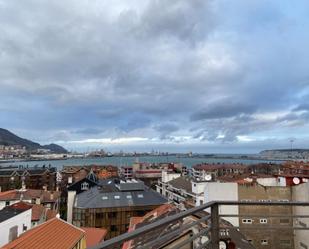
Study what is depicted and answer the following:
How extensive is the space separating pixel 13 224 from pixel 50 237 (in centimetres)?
572

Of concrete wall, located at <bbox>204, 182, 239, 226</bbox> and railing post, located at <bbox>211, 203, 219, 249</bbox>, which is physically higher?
railing post, located at <bbox>211, 203, 219, 249</bbox>

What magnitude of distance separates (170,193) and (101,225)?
19.2 metres

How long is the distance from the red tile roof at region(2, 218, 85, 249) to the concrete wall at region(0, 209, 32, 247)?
3550 mm

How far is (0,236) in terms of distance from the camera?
1546 centimetres

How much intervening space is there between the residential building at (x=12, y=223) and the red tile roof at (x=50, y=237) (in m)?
3.52

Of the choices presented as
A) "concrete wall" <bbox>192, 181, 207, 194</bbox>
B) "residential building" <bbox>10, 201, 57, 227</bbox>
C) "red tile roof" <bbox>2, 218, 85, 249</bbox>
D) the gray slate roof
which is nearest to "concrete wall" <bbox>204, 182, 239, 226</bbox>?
"red tile roof" <bbox>2, 218, 85, 249</bbox>

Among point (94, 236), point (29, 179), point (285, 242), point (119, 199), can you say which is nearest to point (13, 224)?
point (94, 236)

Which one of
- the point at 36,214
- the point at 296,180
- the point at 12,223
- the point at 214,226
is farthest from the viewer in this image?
the point at 36,214

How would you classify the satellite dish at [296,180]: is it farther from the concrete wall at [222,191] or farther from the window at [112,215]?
the window at [112,215]

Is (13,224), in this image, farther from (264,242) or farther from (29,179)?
(29,179)

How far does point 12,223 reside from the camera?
56.2ft

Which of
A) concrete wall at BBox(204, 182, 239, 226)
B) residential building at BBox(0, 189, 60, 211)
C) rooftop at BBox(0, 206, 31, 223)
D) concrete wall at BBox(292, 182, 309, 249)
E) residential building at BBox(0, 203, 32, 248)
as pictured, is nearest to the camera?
concrete wall at BBox(292, 182, 309, 249)

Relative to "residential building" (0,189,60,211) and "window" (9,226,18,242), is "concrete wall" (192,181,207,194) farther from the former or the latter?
"window" (9,226,18,242)

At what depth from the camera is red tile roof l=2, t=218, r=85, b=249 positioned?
11.5 m
